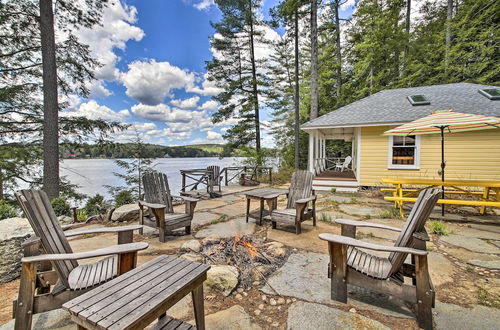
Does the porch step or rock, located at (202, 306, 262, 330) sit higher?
the porch step

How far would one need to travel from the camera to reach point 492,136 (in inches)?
272

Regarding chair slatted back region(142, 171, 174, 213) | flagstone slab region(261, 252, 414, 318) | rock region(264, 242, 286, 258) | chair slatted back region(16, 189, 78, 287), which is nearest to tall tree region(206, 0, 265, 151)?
chair slatted back region(142, 171, 174, 213)

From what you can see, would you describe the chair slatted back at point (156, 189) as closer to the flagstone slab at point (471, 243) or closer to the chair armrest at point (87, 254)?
the chair armrest at point (87, 254)

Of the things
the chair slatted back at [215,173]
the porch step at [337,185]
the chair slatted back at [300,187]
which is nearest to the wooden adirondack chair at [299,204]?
the chair slatted back at [300,187]

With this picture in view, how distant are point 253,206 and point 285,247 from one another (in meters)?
2.75

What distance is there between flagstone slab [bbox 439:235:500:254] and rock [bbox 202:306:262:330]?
3473 mm

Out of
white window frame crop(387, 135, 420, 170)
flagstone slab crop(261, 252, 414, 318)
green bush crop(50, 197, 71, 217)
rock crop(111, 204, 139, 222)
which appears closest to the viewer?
flagstone slab crop(261, 252, 414, 318)

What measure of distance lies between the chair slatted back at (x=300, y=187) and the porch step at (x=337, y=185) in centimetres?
466

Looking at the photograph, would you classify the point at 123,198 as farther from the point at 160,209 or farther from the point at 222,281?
the point at 222,281

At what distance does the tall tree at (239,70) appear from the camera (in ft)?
39.3

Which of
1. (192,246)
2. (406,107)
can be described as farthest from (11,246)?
(406,107)

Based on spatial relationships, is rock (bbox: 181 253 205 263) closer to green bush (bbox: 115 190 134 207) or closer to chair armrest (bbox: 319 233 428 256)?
chair armrest (bbox: 319 233 428 256)

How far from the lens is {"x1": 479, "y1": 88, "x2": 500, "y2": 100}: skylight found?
25.0ft

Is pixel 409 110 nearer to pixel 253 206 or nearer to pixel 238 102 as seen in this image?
pixel 253 206
